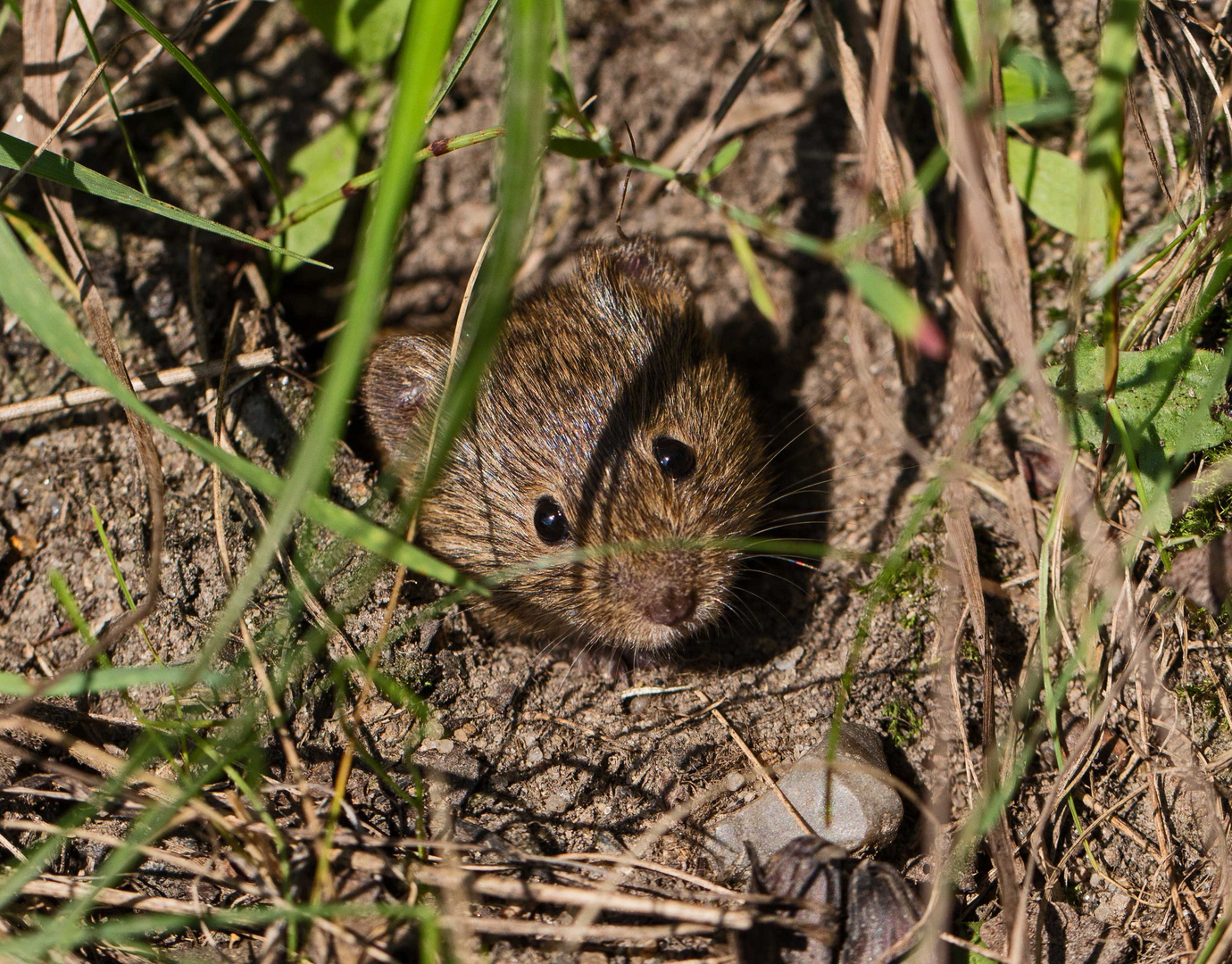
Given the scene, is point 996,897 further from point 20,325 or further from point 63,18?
point 63,18

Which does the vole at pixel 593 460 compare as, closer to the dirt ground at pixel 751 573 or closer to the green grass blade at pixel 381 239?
the dirt ground at pixel 751 573

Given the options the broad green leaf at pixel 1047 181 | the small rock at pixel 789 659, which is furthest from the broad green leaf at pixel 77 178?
the broad green leaf at pixel 1047 181

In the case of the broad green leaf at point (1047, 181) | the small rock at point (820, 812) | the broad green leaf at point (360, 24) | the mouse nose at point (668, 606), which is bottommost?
the small rock at point (820, 812)

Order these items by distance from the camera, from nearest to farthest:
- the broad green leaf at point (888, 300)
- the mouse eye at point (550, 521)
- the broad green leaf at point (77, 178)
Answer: the broad green leaf at point (888, 300)
the broad green leaf at point (77, 178)
the mouse eye at point (550, 521)

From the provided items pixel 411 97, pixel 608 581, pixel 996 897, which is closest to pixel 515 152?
pixel 411 97

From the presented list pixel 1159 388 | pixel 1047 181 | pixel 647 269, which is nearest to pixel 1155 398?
pixel 1159 388

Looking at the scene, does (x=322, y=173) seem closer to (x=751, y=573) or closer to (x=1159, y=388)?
(x=751, y=573)

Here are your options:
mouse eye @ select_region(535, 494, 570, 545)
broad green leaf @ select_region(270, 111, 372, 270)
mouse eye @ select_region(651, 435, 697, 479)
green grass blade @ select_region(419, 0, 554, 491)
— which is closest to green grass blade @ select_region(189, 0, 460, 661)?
green grass blade @ select_region(419, 0, 554, 491)
